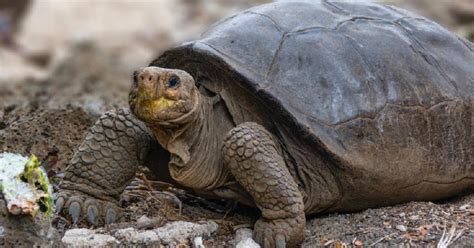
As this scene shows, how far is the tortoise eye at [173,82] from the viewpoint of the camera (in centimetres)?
376

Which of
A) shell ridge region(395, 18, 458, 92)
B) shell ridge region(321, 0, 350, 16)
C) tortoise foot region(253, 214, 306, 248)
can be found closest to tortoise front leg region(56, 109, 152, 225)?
tortoise foot region(253, 214, 306, 248)

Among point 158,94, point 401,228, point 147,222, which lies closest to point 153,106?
point 158,94

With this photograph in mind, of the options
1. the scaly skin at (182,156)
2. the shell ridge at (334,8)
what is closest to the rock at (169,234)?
the scaly skin at (182,156)

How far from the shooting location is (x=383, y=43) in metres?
4.35

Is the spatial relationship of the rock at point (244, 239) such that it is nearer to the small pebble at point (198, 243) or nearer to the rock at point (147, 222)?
the small pebble at point (198, 243)

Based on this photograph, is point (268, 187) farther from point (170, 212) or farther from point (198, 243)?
point (170, 212)

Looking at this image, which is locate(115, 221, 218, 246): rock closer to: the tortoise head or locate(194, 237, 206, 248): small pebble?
locate(194, 237, 206, 248): small pebble

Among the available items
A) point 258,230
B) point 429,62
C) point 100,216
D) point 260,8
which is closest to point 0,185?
point 100,216

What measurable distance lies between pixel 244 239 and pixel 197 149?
46cm

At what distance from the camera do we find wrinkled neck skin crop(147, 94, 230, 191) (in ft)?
13.1

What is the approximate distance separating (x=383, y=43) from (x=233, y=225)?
1.11m

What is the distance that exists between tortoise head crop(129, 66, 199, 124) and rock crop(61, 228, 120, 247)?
1.64ft

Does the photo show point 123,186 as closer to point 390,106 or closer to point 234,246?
point 234,246

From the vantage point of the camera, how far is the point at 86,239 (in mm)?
3723
